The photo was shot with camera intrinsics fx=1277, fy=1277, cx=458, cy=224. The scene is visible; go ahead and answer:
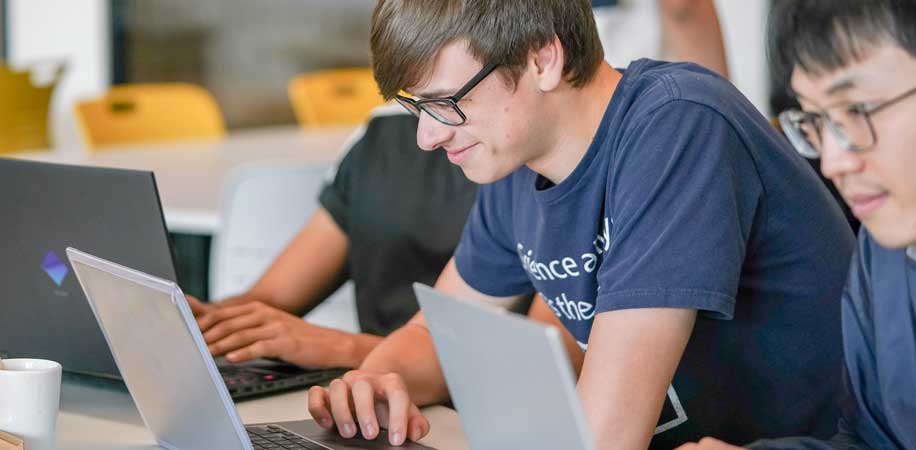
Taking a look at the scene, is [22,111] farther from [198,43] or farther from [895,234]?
[895,234]

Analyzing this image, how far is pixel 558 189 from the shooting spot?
1430 mm

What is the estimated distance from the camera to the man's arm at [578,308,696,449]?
1.22 metres

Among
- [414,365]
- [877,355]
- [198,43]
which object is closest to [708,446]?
[877,355]

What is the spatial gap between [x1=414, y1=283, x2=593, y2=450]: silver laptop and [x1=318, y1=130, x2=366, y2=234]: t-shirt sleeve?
3.57ft

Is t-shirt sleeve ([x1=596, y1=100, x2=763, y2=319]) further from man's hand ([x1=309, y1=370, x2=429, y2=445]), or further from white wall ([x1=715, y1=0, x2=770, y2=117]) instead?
white wall ([x1=715, y1=0, x2=770, y2=117])

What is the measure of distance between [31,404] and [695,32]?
5.17 feet

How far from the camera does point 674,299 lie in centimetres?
122

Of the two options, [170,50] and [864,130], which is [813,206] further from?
[170,50]

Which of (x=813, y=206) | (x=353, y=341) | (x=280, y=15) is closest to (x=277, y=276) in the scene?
(x=353, y=341)

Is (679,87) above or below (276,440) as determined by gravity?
above

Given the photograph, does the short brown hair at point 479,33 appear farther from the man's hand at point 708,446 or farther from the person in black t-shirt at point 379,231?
the person in black t-shirt at point 379,231

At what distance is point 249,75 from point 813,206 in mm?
5608

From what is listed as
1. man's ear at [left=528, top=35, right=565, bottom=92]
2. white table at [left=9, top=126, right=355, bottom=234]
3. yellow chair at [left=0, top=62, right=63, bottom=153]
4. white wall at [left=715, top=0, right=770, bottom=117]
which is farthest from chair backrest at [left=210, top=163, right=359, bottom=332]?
white wall at [left=715, top=0, right=770, bottom=117]

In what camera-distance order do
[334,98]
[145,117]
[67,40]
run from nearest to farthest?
1. [145,117]
2. [334,98]
3. [67,40]
